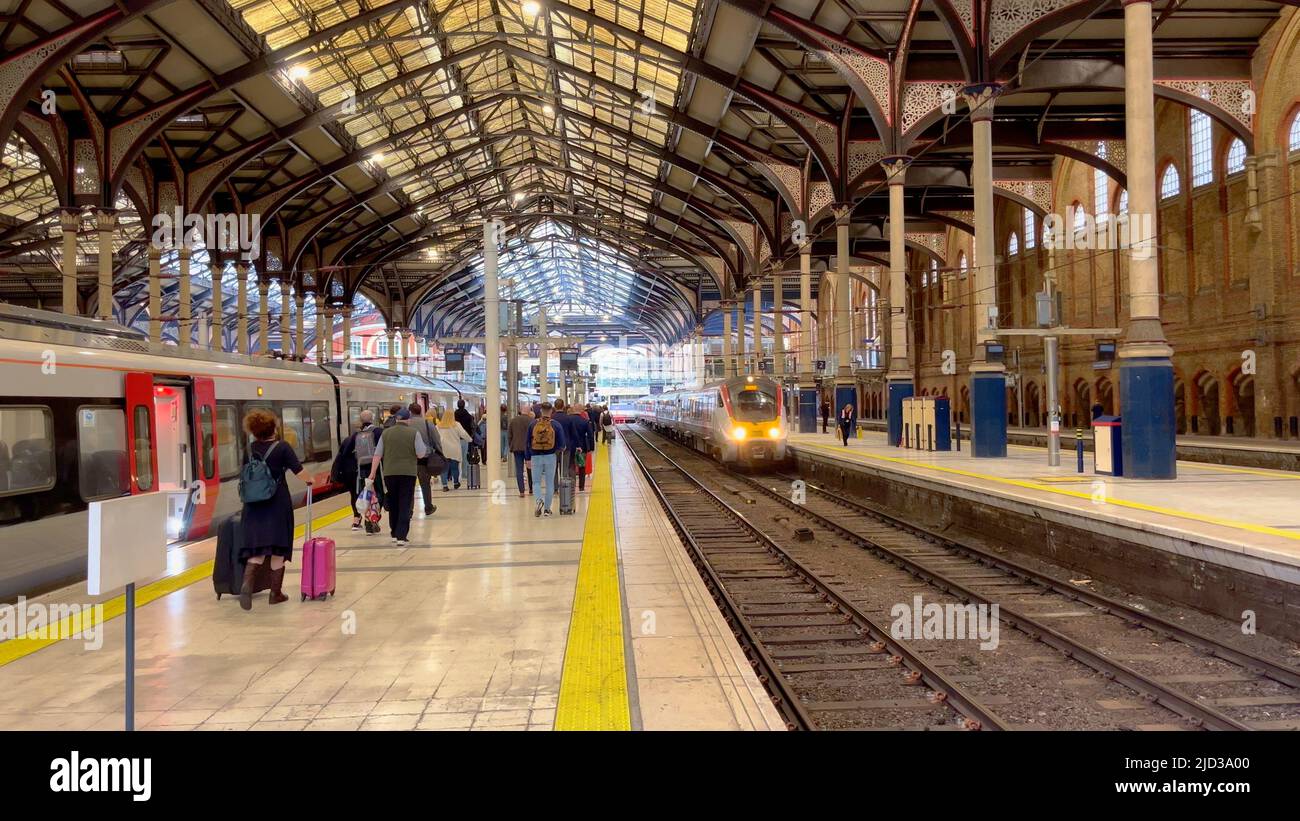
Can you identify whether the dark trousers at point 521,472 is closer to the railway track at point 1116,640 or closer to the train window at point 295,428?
the train window at point 295,428

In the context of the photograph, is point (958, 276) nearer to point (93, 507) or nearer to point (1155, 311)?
point (1155, 311)

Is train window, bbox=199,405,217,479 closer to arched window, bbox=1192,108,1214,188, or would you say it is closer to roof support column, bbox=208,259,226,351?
roof support column, bbox=208,259,226,351

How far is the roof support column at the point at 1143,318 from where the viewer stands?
13.7 metres

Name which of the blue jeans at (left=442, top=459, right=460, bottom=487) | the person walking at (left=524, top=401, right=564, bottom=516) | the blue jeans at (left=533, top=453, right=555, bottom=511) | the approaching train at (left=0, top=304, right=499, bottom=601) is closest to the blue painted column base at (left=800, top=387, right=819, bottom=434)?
the blue jeans at (left=442, top=459, right=460, bottom=487)

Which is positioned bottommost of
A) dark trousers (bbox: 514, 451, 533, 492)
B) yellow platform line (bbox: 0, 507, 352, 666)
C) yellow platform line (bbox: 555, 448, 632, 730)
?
yellow platform line (bbox: 555, 448, 632, 730)

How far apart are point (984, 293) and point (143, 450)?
16.1 metres

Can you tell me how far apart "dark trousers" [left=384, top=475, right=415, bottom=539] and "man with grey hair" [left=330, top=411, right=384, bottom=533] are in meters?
1.17

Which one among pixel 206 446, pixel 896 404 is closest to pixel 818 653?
pixel 206 446

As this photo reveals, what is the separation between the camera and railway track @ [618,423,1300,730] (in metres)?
5.91

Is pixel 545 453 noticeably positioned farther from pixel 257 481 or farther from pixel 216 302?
pixel 216 302

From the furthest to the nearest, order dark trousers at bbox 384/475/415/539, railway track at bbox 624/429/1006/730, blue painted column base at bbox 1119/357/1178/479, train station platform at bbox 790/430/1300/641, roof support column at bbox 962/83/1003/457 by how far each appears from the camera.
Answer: roof support column at bbox 962/83/1003/457 → blue painted column base at bbox 1119/357/1178/479 → dark trousers at bbox 384/475/415/539 → train station platform at bbox 790/430/1300/641 → railway track at bbox 624/429/1006/730
